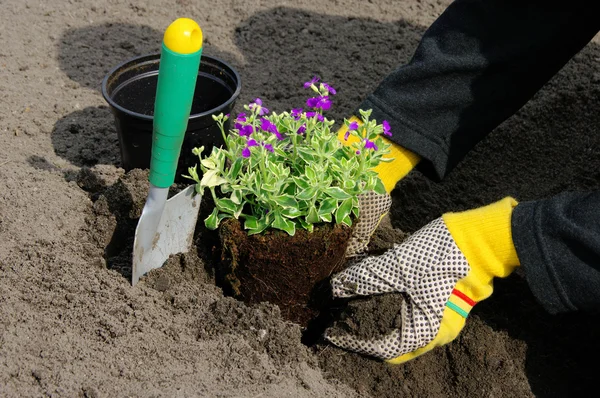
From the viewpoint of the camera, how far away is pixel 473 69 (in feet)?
7.18

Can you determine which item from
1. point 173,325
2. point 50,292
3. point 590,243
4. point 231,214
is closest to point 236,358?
point 173,325

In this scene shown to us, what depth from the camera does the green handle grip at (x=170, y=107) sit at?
1624mm

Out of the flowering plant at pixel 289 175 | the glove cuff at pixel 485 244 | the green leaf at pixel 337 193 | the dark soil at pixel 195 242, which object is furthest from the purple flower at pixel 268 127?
the glove cuff at pixel 485 244

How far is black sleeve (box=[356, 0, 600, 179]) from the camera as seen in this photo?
6.99 ft

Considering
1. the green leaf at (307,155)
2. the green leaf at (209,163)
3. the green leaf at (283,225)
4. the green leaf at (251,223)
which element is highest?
the green leaf at (307,155)

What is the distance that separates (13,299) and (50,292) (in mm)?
95

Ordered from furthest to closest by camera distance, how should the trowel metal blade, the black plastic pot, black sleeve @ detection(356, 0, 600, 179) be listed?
the black plastic pot < black sleeve @ detection(356, 0, 600, 179) < the trowel metal blade

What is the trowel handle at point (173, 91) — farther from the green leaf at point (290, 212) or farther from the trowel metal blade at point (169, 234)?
the green leaf at point (290, 212)

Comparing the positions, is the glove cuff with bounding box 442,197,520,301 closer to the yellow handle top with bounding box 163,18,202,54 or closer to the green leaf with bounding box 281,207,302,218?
the green leaf with bounding box 281,207,302,218

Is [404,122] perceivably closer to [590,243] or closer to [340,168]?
[340,168]

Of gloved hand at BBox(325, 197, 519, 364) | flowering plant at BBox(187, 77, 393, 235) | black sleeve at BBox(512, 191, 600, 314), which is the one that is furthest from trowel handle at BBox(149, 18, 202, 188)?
black sleeve at BBox(512, 191, 600, 314)

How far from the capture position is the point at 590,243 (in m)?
1.76

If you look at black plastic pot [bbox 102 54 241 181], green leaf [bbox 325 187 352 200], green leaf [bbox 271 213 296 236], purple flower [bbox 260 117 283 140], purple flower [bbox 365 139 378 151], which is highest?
purple flower [bbox 365 139 378 151]

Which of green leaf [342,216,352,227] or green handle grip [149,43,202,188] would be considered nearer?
green handle grip [149,43,202,188]
